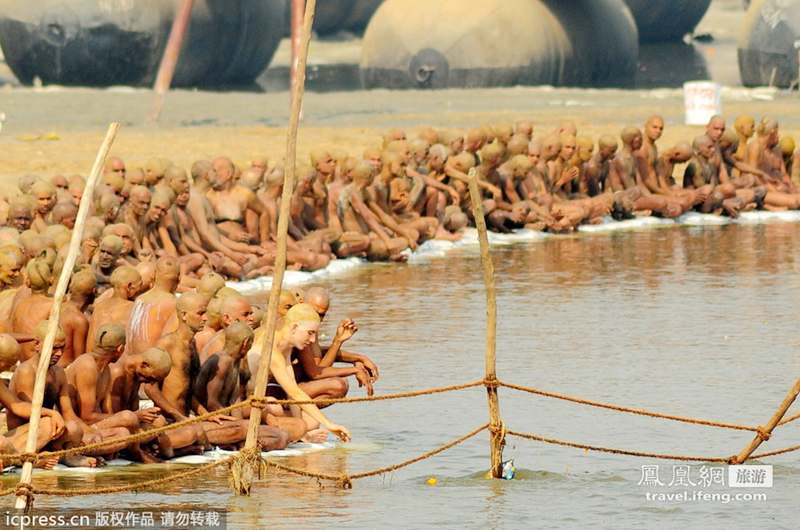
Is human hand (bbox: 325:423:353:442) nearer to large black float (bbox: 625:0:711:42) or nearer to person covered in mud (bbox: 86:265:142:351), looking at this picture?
person covered in mud (bbox: 86:265:142:351)

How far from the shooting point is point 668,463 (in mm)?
8641


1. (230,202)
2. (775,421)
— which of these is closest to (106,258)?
(230,202)

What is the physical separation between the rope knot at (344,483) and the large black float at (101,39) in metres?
23.6

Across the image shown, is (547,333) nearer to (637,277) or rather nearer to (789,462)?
(637,277)

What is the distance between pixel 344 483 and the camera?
8.10 meters

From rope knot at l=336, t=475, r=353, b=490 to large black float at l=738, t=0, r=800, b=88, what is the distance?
26.3 metres

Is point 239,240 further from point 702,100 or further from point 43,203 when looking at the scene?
point 702,100

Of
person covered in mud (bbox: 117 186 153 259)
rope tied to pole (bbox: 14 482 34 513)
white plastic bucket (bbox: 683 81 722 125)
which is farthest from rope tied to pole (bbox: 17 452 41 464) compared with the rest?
white plastic bucket (bbox: 683 81 722 125)

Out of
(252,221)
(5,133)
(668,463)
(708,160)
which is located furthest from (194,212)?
(5,133)

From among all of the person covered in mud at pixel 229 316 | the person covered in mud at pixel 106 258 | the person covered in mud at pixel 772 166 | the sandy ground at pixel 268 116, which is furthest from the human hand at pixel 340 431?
the person covered in mud at pixel 772 166

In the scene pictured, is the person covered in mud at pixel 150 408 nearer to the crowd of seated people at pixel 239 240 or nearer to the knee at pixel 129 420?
the crowd of seated people at pixel 239 240

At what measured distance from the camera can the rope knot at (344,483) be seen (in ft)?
26.5

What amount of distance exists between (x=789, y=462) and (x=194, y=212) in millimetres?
7122

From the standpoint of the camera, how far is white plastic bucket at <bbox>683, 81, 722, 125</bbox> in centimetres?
2588
